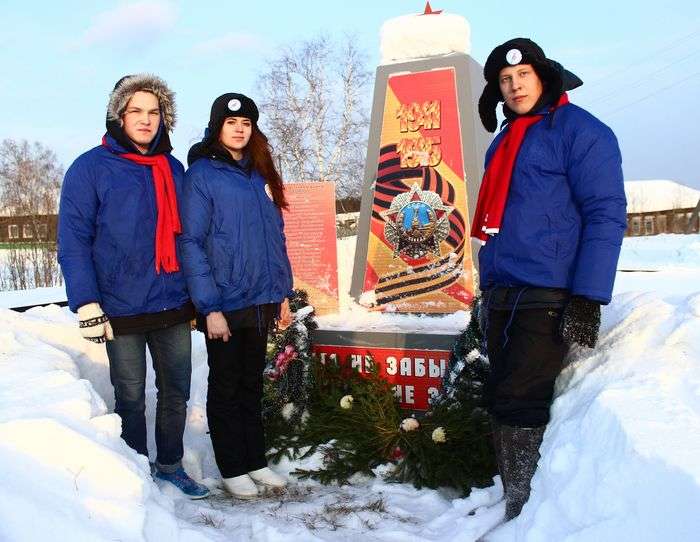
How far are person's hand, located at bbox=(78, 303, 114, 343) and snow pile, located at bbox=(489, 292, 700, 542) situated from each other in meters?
1.88

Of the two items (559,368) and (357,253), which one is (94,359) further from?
(559,368)

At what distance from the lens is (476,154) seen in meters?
4.98

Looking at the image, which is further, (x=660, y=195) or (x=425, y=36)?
(x=660, y=195)

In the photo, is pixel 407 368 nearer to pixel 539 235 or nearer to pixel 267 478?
pixel 267 478

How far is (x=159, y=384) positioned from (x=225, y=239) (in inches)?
33.8

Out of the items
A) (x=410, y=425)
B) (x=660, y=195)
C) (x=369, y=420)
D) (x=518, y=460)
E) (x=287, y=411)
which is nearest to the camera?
(x=518, y=460)

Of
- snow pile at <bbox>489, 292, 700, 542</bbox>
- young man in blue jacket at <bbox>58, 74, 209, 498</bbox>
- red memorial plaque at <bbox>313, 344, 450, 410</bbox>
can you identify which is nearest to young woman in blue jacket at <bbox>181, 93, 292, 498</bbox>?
young man in blue jacket at <bbox>58, 74, 209, 498</bbox>

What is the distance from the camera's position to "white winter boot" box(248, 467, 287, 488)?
3.45 metres

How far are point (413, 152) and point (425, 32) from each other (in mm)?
969

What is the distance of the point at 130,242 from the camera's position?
2.95 meters

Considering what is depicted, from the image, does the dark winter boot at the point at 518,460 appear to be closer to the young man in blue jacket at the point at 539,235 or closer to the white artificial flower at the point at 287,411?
the young man in blue jacket at the point at 539,235

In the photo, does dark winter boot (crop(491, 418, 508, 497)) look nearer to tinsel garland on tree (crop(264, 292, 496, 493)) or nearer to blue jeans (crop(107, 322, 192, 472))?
tinsel garland on tree (crop(264, 292, 496, 493))

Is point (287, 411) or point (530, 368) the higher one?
point (530, 368)

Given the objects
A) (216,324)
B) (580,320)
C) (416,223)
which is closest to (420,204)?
(416,223)
